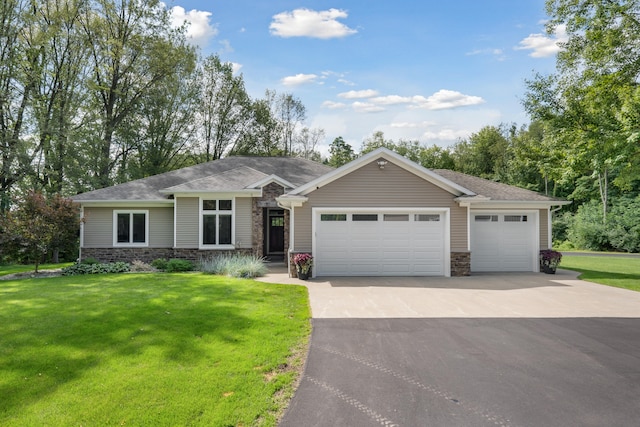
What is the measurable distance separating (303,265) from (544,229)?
9645 mm

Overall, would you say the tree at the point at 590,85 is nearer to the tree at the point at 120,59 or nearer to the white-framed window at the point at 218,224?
the white-framed window at the point at 218,224

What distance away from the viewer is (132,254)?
1559 cm

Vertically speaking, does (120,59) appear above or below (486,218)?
above

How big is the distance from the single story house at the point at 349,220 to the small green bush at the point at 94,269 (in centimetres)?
192

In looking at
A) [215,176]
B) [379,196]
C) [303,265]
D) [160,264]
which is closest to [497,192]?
[379,196]

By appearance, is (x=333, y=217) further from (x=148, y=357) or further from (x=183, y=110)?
(x=183, y=110)

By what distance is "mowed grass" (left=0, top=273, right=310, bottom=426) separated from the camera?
3541mm

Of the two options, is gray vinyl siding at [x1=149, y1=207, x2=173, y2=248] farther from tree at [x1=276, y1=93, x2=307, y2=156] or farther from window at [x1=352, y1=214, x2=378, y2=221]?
tree at [x1=276, y1=93, x2=307, y2=156]

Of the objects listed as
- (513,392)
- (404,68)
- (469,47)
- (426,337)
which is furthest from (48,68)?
(513,392)

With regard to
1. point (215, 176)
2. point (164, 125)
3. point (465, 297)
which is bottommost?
point (465, 297)

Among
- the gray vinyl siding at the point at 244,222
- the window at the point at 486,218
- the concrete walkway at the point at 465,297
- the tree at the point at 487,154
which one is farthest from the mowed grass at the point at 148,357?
the tree at the point at 487,154

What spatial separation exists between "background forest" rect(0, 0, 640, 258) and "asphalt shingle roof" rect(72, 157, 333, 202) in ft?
22.2

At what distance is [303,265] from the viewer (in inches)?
468

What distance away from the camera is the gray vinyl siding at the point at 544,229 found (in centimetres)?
1399
